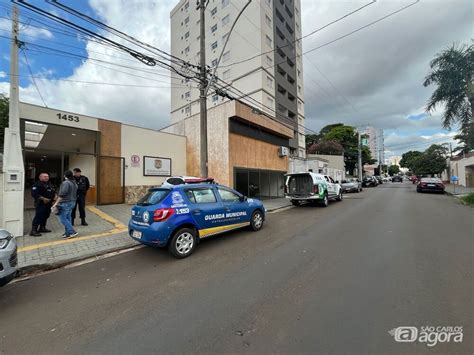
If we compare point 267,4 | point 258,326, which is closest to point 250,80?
point 267,4

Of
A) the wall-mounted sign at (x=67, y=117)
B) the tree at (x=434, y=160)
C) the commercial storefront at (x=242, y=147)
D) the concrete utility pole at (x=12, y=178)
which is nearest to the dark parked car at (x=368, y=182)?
the tree at (x=434, y=160)

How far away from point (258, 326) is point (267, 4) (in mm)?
39140

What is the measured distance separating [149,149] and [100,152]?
2.78m

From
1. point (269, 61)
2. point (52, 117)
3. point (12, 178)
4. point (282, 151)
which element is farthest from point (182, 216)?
point (269, 61)

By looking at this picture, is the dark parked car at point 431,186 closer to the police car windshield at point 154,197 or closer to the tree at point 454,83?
the tree at point 454,83

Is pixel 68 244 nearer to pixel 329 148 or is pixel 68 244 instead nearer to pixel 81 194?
pixel 81 194

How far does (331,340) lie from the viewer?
2336mm

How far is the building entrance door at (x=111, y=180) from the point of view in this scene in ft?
39.9

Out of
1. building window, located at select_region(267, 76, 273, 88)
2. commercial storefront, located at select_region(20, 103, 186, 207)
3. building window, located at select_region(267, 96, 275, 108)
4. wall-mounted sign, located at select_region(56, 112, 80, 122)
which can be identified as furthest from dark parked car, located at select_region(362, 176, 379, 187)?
wall-mounted sign, located at select_region(56, 112, 80, 122)

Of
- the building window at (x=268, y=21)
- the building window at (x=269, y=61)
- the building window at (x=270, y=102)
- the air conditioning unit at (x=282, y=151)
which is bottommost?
the air conditioning unit at (x=282, y=151)

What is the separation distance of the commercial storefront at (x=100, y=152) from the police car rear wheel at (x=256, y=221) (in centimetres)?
883

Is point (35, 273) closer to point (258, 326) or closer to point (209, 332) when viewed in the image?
point (209, 332)

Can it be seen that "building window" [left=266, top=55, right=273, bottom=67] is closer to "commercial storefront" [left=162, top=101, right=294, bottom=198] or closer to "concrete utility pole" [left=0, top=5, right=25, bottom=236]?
"commercial storefront" [left=162, top=101, right=294, bottom=198]

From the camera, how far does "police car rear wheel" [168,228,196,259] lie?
5.02 meters
